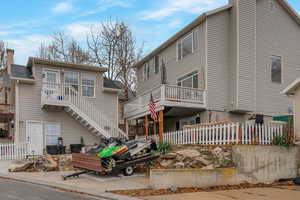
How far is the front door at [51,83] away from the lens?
19919 millimetres

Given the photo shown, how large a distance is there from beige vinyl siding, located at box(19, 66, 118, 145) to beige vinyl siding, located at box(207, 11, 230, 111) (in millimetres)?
7221

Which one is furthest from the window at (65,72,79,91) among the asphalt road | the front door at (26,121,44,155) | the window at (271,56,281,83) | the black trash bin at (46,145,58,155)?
the window at (271,56,281,83)

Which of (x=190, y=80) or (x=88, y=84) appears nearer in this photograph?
(x=190, y=80)

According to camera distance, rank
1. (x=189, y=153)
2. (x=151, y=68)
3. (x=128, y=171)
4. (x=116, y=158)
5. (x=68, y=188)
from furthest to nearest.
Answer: (x=151, y=68) < (x=128, y=171) < (x=189, y=153) < (x=116, y=158) < (x=68, y=188)

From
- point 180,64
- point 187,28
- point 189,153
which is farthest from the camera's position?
point 180,64

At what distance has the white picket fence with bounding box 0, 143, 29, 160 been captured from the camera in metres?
18.3

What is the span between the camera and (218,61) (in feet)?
64.9

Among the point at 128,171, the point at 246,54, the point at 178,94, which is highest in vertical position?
the point at 246,54

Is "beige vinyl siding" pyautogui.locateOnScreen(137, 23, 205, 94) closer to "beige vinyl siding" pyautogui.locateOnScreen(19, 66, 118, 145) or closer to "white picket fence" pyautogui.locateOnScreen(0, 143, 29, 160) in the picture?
"beige vinyl siding" pyautogui.locateOnScreen(19, 66, 118, 145)

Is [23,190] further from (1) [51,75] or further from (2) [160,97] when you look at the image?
(1) [51,75]

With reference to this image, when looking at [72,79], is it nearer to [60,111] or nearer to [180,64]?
[60,111]

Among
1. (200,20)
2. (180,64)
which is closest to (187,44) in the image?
(180,64)

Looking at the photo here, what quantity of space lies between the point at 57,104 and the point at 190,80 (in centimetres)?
820

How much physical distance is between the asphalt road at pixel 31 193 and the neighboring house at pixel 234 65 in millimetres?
9056
